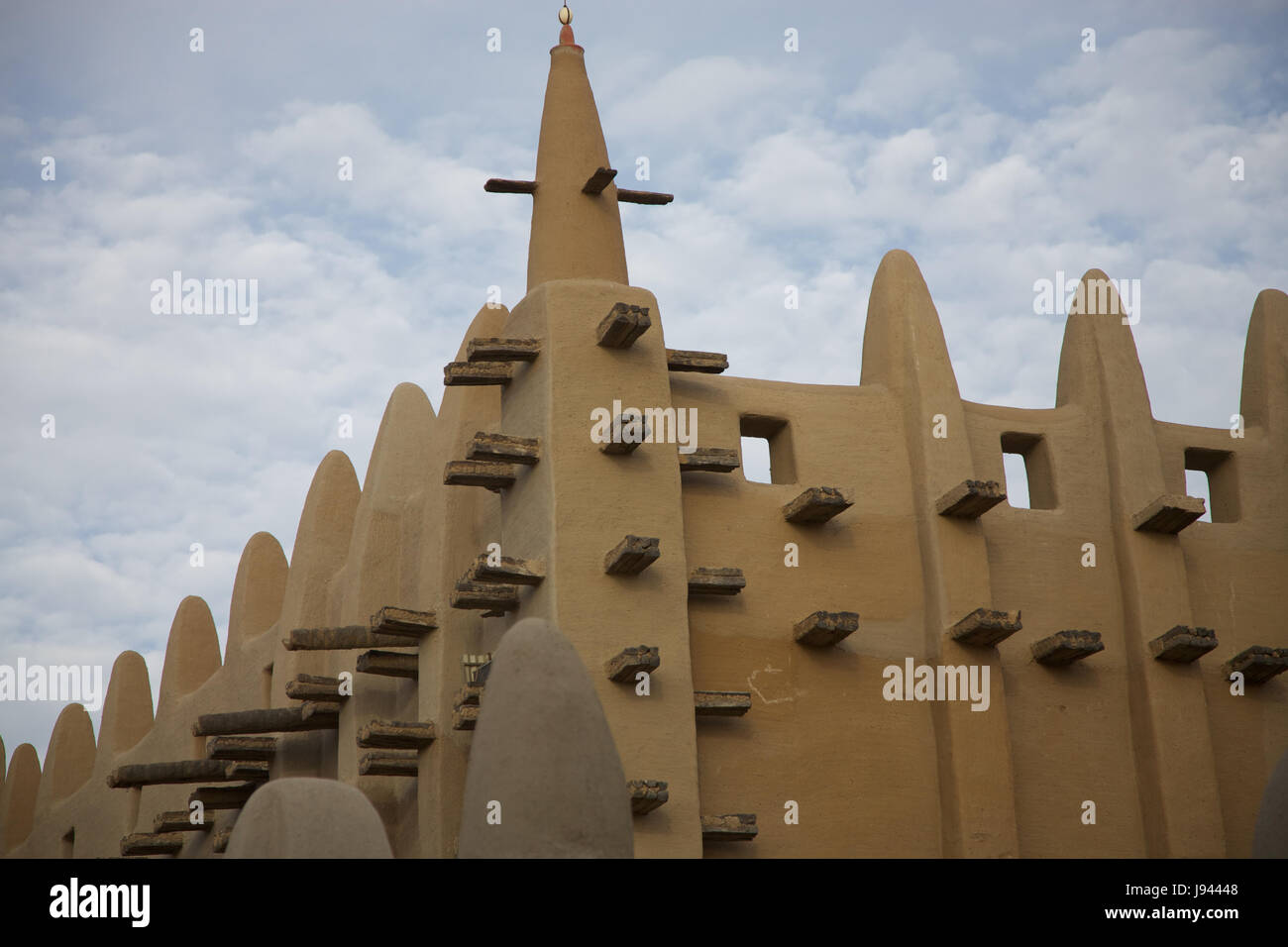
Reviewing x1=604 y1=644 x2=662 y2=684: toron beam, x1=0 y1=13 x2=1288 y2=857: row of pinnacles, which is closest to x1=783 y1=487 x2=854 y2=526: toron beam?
x1=0 y1=13 x2=1288 y2=857: row of pinnacles

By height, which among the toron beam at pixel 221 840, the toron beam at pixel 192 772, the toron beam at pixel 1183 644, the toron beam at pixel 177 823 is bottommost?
the toron beam at pixel 221 840

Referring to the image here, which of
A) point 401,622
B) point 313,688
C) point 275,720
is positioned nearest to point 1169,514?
point 401,622

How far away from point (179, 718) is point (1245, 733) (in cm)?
1417

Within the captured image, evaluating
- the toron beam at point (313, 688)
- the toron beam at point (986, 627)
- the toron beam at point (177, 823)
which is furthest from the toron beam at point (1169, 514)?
the toron beam at point (177, 823)

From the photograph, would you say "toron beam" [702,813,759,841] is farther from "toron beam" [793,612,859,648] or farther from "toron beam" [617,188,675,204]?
"toron beam" [617,188,675,204]

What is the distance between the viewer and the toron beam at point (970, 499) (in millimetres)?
15320

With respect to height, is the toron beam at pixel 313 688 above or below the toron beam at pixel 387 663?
below

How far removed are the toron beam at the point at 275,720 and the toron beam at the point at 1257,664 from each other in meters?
9.56

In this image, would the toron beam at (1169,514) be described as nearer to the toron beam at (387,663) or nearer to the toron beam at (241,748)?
the toron beam at (387,663)

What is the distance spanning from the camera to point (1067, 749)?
616 inches

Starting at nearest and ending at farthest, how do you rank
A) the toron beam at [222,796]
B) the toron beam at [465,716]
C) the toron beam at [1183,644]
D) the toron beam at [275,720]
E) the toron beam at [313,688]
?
the toron beam at [465,716], the toron beam at [1183,644], the toron beam at [313,688], the toron beam at [275,720], the toron beam at [222,796]

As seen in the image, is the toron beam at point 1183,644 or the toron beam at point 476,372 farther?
the toron beam at point 1183,644

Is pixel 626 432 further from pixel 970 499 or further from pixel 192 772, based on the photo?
pixel 192 772

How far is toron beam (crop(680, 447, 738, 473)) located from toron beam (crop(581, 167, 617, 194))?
3.09m
